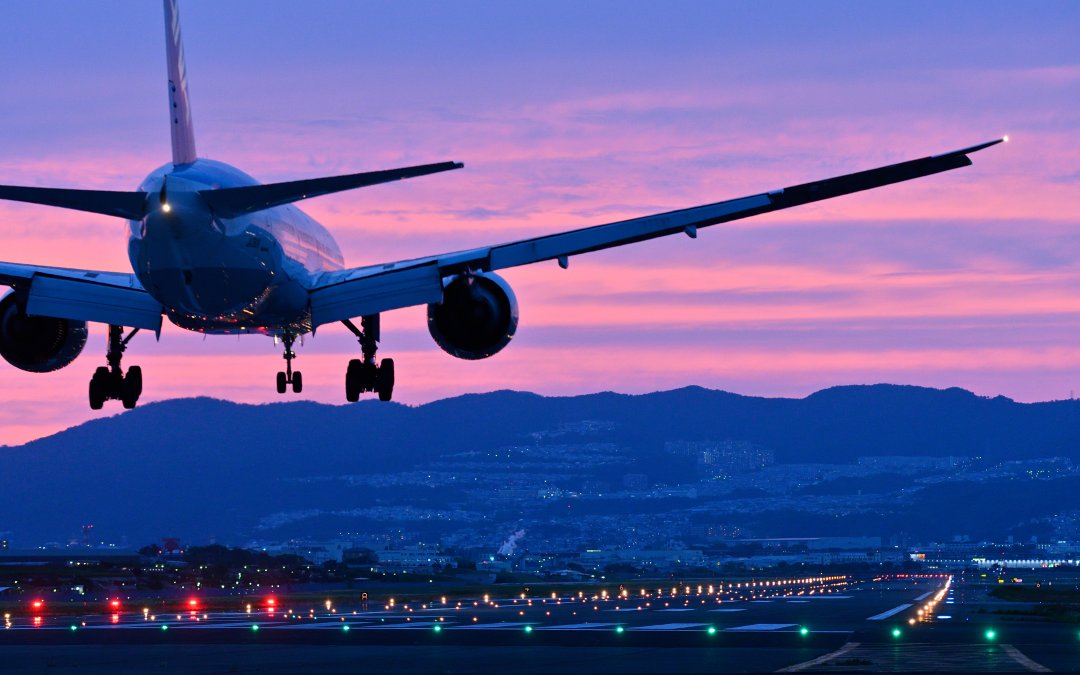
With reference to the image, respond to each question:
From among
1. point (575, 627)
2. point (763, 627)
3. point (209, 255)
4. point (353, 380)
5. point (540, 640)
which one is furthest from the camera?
point (575, 627)

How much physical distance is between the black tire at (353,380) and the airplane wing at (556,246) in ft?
14.6

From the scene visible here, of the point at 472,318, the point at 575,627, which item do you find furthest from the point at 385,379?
the point at 575,627

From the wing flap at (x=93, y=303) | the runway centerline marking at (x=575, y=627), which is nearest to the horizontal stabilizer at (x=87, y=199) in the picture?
the wing flap at (x=93, y=303)

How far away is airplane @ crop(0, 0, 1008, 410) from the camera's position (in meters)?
35.1

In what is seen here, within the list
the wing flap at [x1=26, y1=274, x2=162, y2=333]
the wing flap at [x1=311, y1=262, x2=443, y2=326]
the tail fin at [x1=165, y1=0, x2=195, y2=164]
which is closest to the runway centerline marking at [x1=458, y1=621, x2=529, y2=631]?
the wing flap at [x1=311, y1=262, x2=443, y2=326]

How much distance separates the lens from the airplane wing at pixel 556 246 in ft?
125

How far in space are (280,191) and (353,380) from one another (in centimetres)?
1337

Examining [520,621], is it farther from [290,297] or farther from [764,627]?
[290,297]

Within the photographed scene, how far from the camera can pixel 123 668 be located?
1607 inches

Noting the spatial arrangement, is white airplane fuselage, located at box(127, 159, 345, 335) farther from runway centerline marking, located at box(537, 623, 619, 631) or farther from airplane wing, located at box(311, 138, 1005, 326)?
runway centerline marking, located at box(537, 623, 619, 631)

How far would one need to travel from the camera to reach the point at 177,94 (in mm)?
37938

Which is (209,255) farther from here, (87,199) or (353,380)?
(353,380)

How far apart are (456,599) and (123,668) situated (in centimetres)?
6417

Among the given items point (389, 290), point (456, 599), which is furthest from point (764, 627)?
point (456, 599)
